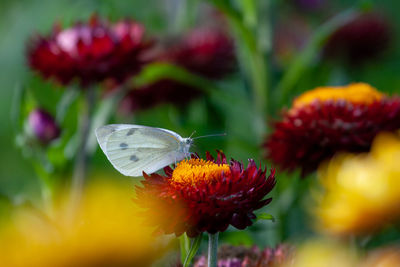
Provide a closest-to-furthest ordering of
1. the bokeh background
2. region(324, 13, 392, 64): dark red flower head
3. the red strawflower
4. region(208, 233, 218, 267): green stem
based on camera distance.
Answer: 1. region(208, 233, 218, 267): green stem
2. the bokeh background
3. the red strawflower
4. region(324, 13, 392, 64): dark red flower head

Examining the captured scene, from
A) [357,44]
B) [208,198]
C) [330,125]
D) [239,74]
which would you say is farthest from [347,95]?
[357,44]

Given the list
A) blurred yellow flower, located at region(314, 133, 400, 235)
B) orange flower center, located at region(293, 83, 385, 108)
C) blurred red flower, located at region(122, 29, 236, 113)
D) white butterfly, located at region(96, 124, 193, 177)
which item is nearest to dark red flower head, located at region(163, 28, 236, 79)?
blurred red flower, located at region(122, 29, 236, 113)

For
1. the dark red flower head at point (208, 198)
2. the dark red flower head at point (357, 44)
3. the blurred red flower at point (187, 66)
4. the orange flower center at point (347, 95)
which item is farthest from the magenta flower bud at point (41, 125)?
the dark red flower head at point (357, 44)

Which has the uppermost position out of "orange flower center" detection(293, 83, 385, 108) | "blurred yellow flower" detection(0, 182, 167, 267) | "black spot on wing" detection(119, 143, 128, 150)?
"orange flower center" detection(293, 83, 385, 108)

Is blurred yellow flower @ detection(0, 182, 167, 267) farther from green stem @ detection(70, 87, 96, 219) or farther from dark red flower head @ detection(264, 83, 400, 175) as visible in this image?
green stem @ detection(70, 87, 96, 219)

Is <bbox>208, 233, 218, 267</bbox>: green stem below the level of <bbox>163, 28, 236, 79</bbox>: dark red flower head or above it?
below

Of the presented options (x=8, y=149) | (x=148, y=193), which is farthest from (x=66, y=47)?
(x=8, y=149)

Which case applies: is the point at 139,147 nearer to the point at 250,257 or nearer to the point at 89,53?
the point at 250,257
